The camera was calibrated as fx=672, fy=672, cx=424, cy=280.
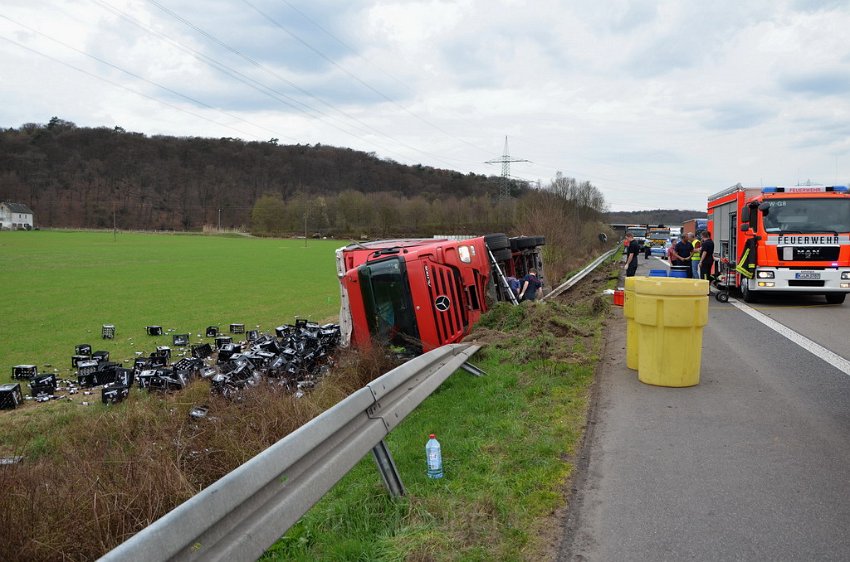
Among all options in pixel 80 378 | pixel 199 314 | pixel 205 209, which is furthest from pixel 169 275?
pixel 205 209

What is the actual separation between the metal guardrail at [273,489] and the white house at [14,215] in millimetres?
143380

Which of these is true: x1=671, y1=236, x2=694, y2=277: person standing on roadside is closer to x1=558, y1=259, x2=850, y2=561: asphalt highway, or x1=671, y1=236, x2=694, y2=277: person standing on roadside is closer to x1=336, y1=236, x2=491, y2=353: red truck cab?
x1=336, y1=236, x2=491, y2=353: red truck cab

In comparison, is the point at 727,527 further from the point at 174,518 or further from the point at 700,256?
the point at 700,256

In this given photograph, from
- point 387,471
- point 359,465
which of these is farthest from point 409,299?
point 387,471

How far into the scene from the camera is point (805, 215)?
52.9 feet

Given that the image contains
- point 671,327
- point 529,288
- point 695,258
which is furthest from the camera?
point 695,258

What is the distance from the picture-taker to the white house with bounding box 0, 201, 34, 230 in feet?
423

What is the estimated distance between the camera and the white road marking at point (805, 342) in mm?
8988

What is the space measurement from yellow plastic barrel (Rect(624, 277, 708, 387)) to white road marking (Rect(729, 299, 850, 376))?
2.31 metres

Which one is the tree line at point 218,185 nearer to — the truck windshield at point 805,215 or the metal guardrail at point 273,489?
the truck windshield at point 805,215

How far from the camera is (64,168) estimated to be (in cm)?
15012

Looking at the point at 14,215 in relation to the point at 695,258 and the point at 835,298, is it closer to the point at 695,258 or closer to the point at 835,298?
the point at 695,258

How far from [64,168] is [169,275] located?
13579cm

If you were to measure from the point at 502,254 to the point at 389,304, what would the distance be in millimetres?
5744
